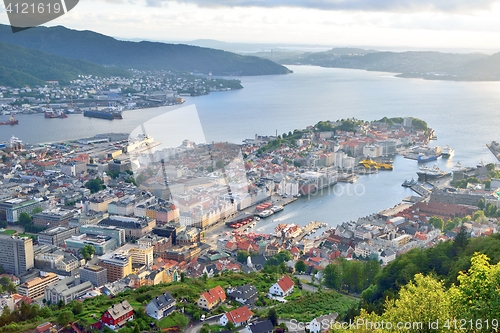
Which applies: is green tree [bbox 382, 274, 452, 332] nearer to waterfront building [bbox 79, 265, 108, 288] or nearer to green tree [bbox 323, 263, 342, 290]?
green tree [bbox 323, 263, 342, 290]

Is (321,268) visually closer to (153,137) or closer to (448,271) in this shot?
(448,271)

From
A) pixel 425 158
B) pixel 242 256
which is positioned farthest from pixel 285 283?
pixel 425 158

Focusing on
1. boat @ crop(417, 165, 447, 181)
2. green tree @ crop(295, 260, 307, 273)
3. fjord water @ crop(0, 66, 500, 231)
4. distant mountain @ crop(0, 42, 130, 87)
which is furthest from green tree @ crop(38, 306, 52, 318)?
distant mountain @ crop(0, 42, 130, 87)

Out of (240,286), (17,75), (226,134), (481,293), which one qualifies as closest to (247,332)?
(240,286)

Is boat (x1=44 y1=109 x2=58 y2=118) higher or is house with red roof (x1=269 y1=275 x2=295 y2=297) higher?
boat (x1=44 y1=109 x2=58 y2=118)

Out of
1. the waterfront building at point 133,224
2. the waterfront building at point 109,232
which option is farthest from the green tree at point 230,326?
the waterfront building at point 133,224

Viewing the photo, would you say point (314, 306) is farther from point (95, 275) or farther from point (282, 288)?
point (95, 275)
